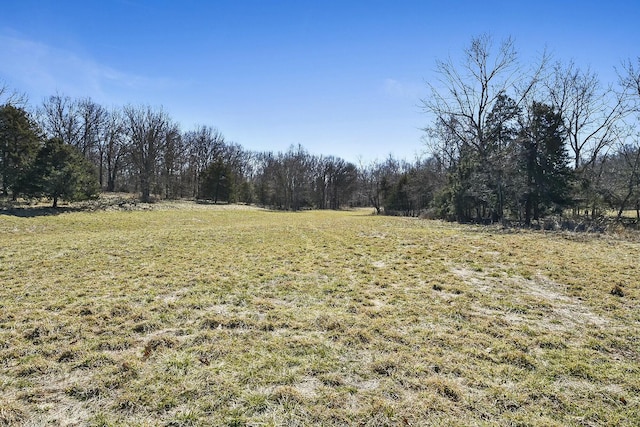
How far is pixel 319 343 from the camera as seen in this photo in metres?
3.83

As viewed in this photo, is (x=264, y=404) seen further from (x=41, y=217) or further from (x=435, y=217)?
(x=435, y=217)

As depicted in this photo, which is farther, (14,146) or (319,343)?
(14,146)

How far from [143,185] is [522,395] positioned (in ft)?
126

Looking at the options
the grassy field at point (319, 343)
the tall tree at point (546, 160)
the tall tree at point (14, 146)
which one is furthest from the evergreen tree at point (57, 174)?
the tall tree at point (546, 160)

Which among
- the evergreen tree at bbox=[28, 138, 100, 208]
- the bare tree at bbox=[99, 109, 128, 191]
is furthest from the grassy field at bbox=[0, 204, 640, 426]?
the bare tree at bbox=[99, 109, 128, 191]

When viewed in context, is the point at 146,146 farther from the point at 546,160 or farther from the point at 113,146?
the point at 546,160

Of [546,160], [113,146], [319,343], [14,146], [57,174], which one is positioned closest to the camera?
[319,343]

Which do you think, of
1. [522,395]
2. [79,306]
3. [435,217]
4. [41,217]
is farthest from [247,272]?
[435,217]

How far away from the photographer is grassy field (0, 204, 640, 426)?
2.62 m

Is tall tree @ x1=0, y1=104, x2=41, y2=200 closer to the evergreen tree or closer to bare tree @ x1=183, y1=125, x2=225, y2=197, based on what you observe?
the evergreen tree

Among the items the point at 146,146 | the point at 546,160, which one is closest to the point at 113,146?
the point at 146,146

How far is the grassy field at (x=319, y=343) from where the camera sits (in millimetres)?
2621

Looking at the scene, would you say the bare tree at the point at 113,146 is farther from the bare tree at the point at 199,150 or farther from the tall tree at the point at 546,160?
the tall tree at the point at 546,160

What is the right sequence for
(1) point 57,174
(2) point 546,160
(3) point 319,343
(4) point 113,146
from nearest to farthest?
(3) point 319,343 < (2) point 546,160 < (1) point 57,174 < (4) point 113,146
